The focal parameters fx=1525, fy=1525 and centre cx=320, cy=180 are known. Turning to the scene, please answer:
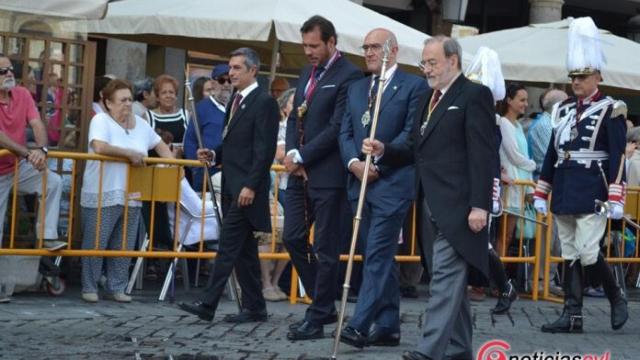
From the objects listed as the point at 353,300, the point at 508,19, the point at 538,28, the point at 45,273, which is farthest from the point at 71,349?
the point at 508,19

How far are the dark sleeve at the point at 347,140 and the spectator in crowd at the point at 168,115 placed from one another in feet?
12.7

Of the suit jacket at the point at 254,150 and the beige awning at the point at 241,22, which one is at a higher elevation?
the beige awning at the point at 241,22

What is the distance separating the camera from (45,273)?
11.9 m

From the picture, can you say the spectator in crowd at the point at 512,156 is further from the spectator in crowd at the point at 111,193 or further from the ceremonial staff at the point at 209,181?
the spectator in crowd at the point at 111,193

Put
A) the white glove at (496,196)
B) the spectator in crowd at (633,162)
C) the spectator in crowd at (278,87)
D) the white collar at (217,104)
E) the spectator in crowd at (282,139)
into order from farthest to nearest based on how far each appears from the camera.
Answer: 1. the spectator in crowd at (633,162)
2. the spectator in crowd at (278,87)
3. the white collar at (217,104)
4. the spectator in crowd at (282,139)
5. the white glove at (496,196)

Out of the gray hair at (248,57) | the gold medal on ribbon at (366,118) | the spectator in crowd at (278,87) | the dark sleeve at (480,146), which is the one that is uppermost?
the spectator in crowd at (278,87)

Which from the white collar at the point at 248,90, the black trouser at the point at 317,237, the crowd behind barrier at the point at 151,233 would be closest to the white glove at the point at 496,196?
the black trouser at the point at 317,237

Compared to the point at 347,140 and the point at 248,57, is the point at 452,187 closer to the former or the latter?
the point at 347,140

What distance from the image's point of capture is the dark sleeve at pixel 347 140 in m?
9.61

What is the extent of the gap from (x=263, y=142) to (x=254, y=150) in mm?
99

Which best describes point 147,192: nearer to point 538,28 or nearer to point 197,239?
point 197,239

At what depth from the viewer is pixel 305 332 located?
31.8 feet

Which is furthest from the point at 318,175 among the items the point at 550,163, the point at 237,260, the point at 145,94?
the point at 145,94

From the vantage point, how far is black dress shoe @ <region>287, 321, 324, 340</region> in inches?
380
